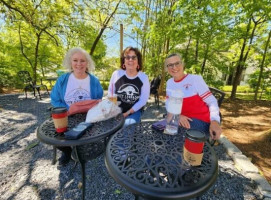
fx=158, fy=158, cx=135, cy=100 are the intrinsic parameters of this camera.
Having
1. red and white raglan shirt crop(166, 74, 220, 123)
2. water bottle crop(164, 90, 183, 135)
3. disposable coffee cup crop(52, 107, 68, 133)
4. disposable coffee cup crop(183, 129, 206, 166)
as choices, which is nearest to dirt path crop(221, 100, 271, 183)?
red and white raglan shirt crop(166, 74, 220, 123)

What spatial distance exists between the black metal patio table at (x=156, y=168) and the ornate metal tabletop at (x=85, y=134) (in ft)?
0.43

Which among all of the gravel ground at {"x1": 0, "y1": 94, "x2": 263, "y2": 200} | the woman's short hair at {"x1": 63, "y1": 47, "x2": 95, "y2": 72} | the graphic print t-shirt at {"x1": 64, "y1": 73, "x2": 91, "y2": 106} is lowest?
the gravel ground at {"x1": 0, "y1": 94, "x2": 263, "y2": 200}

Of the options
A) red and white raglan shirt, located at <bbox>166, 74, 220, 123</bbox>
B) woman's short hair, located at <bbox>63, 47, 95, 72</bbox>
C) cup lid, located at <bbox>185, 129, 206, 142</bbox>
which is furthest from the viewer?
woman's short hair, located at <bbox>63, 47, 95, 72</bbox>

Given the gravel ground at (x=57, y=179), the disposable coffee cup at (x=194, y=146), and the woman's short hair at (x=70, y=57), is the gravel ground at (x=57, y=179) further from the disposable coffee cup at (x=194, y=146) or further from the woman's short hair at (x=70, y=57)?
the woman's short hair at (x=70, y=57)

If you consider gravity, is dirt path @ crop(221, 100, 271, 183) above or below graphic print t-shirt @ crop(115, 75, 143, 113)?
below

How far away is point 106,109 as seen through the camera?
155 cm

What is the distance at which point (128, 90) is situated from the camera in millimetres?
2158

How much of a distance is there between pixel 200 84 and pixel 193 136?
1065 mm

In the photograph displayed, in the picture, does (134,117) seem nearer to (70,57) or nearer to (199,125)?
(199,125)

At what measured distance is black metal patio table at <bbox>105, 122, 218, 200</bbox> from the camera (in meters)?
0.79

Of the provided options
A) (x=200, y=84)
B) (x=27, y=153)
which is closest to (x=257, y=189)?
(x=200, y=84)

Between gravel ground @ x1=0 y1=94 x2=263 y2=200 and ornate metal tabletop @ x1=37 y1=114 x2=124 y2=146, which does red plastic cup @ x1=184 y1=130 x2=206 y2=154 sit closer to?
ornate metal tabletop @ x1=37 y1=114 x2=124 y2=146

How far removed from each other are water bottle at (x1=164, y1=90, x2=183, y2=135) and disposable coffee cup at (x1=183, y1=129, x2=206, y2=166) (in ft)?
1.05

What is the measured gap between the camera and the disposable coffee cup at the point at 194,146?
2.61 ft
